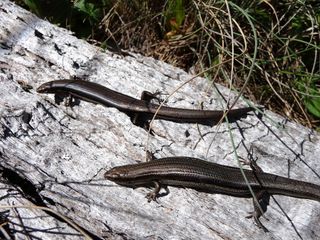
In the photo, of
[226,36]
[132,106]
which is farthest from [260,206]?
[226,36]

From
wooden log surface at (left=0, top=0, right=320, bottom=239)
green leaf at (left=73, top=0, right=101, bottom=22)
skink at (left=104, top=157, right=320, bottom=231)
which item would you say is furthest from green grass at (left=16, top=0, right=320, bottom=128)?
skink at (left=104, top=157, right=320, bottom=231)

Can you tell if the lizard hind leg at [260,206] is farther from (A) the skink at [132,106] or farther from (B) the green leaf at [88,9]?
(B) the green leaf at [88,9]

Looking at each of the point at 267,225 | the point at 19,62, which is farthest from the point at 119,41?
the point at 267,225

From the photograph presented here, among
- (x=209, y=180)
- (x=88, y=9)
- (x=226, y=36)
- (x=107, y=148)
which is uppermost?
(x=226, y=36)

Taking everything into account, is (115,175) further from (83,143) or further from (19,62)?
(19,62)

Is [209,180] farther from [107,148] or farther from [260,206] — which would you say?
[107,148]

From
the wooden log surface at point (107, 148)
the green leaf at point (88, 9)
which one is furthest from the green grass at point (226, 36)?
the wooden log surface at point (107, 148)
